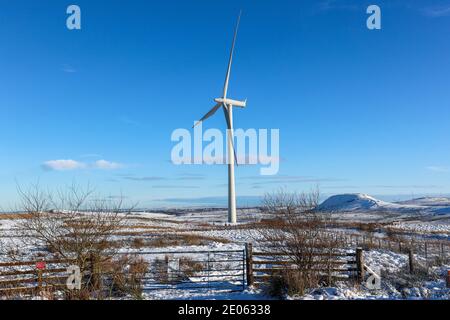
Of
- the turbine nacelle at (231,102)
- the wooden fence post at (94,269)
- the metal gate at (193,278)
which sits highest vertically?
the turbine nacelle at (231,102)

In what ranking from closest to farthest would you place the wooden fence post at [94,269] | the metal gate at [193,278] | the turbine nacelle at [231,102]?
the wooden fence post at [94,269], the metal gate at [193,278], the turbine nacelle at [231,102]

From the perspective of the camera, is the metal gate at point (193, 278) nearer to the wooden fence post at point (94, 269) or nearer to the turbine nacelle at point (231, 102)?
the wooden fence post at point (94, 269)

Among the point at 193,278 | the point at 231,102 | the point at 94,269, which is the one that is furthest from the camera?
the point at 231,102

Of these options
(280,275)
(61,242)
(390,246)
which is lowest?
(390,246)

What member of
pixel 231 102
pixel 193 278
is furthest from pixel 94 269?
pixel 231 102

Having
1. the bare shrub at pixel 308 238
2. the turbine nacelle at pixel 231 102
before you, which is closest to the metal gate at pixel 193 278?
the bare shrub at pixel 308 238

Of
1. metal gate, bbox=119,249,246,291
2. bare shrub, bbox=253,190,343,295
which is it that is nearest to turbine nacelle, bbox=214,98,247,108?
metal gate, bbox=119,249,246,291

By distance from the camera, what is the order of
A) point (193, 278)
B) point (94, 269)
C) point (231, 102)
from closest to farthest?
point (94, 269) < point (193, 278) < point (231, 102)

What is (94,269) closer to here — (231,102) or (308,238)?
(308,238)
